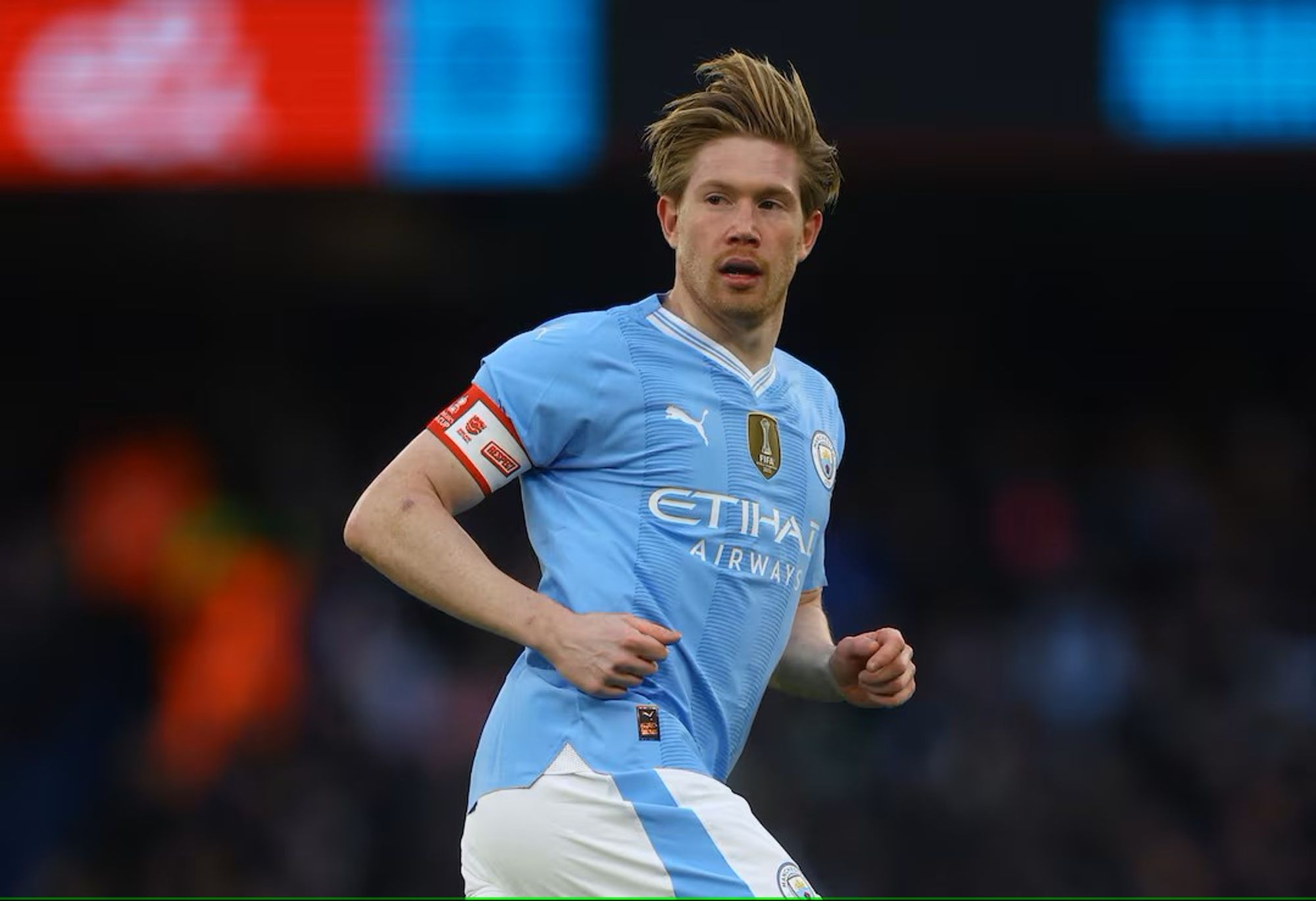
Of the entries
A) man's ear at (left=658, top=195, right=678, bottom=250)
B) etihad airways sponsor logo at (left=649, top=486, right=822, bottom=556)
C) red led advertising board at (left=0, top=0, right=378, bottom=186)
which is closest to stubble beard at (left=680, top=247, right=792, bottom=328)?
man's ear at (left=658, top=195, right=678, bottom=250)

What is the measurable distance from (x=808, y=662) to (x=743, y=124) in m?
1.14

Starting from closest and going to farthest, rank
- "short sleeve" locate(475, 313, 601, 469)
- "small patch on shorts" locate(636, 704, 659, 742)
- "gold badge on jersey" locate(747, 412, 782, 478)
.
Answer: "small patch on shorts" locate(636, 704, 659, 742)
"short sleeve" locate(475, 313, 601, 469)
"gold badge on jersey" locate(747, 412, 782, 478)

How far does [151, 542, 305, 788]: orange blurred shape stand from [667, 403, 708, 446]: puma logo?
7.28 metres

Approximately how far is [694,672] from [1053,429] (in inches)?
341

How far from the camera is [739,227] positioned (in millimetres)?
3855

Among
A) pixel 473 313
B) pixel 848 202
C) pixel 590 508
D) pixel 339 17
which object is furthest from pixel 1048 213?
pixel 590 508

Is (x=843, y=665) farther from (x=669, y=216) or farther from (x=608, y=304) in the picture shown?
(x=608, y=304)

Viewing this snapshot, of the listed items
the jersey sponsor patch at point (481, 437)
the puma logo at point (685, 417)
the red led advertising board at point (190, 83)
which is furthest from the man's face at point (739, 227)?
the red led advertising board at point (190, 83)

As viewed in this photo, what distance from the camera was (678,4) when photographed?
27.3 feet

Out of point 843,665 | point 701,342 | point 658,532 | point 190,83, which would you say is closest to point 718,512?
point 658,532

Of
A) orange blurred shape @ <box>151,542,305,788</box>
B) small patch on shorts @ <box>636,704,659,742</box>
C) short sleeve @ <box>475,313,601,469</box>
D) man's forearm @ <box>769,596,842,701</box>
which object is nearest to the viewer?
small patch on shorts @ <box>636,704,659,742</box>

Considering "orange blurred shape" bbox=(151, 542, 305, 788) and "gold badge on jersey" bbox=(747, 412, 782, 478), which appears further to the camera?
"orange blurred shape" bbox=(151, 542, 305, 788)

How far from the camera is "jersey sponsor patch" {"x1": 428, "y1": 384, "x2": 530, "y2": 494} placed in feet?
12.1

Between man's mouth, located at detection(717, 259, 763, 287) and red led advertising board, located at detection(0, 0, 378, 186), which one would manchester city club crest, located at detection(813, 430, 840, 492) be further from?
red led advertising board, located at detection(0, 0, 378, 186)
